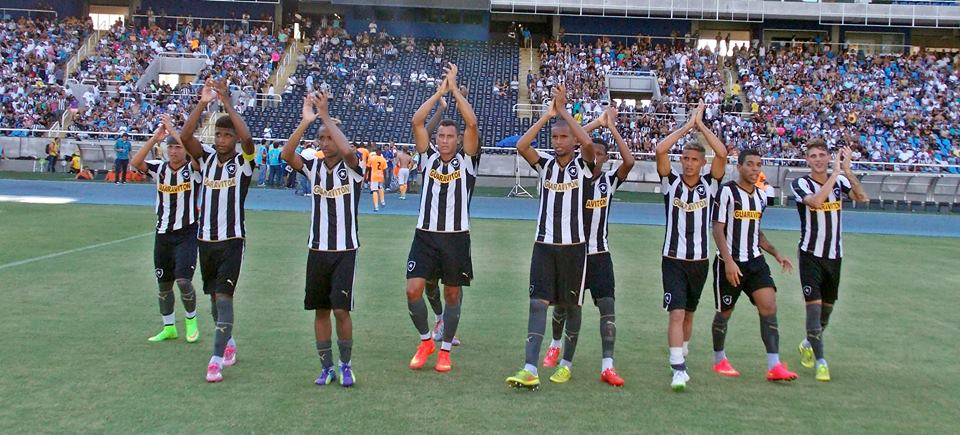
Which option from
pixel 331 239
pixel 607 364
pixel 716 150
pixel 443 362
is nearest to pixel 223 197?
pixel 331 239

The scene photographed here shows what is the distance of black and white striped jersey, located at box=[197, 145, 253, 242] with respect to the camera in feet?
25.8

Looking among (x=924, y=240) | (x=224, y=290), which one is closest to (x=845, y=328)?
(x=224, y=290)

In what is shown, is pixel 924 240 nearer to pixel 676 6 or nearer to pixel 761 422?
pixel 761 422

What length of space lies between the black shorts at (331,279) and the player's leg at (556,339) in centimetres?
193

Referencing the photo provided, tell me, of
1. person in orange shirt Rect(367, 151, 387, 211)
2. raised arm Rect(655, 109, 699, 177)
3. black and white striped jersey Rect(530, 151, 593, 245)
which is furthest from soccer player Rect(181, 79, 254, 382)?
person in orange shirt Rect(367, 151, 387, 211)

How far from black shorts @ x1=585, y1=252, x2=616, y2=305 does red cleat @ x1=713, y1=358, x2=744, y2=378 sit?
3.65ft

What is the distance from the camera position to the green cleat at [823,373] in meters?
7.93

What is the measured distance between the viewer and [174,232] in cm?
891

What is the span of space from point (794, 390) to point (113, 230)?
14125mm

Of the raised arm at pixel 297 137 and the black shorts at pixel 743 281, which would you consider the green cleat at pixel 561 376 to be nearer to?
the black shorts at pixel 743 281

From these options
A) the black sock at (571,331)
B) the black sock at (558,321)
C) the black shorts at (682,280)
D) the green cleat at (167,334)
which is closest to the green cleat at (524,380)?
the black sock at (571,331)

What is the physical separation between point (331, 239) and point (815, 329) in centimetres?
419

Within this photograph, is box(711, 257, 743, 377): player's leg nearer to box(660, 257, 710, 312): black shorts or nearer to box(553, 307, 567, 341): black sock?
box(660, 257, 710, 312): black shorts

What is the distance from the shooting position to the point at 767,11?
45.9 m
